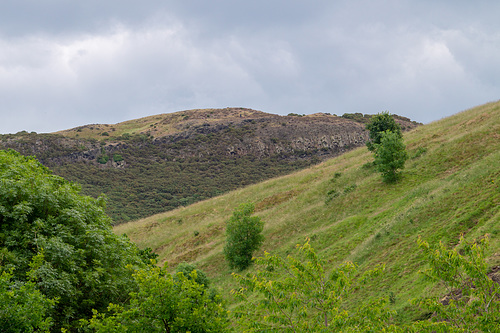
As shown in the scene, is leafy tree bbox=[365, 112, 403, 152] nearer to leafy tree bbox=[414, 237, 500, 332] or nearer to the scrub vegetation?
the scrub vegetation

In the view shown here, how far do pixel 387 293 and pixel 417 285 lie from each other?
1.23 m

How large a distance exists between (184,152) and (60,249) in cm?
10915

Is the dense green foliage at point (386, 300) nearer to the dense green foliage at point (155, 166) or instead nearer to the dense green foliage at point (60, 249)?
the dense green foliage at point (60, 249)

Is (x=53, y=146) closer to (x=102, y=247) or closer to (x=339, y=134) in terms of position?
(x=339, y=134)

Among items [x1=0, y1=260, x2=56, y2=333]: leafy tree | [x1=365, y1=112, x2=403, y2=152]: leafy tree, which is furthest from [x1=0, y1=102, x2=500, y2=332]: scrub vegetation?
[x1=365, y1=112, x2=403, y2=152]: leafy tree

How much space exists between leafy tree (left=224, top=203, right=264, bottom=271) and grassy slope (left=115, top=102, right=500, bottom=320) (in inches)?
55.7

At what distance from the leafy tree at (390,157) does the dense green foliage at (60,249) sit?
71.8ft

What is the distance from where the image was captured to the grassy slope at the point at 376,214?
16859 millimetres

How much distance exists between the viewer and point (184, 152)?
397 ft

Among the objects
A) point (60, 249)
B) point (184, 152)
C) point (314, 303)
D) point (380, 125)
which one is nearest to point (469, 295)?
point (314, 303)

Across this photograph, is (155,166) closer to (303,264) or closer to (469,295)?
(303,264)

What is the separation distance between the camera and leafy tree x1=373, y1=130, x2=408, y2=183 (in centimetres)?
3053

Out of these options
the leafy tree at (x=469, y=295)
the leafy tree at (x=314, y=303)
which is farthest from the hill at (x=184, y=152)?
the leafy tree at (x=469, y=295)

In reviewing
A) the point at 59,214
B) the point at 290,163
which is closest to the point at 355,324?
the point at 59,214
